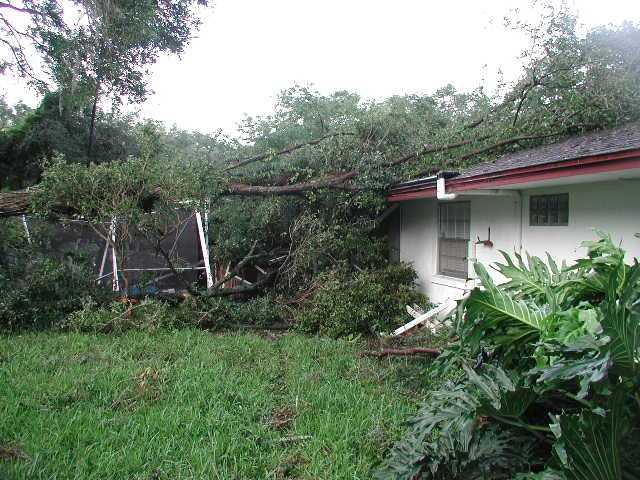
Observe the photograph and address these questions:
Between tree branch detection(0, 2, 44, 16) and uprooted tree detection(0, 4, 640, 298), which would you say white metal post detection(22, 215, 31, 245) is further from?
tree branch detection(0, 2, 44, 16)

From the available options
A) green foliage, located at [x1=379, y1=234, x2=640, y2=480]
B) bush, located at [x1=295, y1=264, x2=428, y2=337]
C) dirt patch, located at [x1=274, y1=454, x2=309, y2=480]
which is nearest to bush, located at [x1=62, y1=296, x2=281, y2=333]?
bush, located at [x1=295, y1=264, x2=428, y2=337]

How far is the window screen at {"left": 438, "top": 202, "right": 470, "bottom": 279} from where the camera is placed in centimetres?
821

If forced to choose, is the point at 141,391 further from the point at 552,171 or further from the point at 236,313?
the point at 552,171

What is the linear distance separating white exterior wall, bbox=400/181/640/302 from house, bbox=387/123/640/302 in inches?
0.4

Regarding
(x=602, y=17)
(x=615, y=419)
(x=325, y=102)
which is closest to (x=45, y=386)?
(x=615, y=419)

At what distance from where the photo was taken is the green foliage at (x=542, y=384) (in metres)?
1.82

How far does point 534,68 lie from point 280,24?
7.65 meters

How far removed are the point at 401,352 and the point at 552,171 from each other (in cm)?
270

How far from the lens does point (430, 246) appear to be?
9.01m

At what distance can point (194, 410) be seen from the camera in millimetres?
4207

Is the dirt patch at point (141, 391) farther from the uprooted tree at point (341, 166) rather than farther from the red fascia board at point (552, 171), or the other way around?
the red fascia board at point (552, 171)

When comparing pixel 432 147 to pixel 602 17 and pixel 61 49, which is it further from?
A: pixel 61 49

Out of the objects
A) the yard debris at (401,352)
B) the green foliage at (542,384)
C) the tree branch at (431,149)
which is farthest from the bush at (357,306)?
the green foliage at (542,384)

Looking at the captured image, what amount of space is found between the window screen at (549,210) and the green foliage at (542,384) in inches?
145
